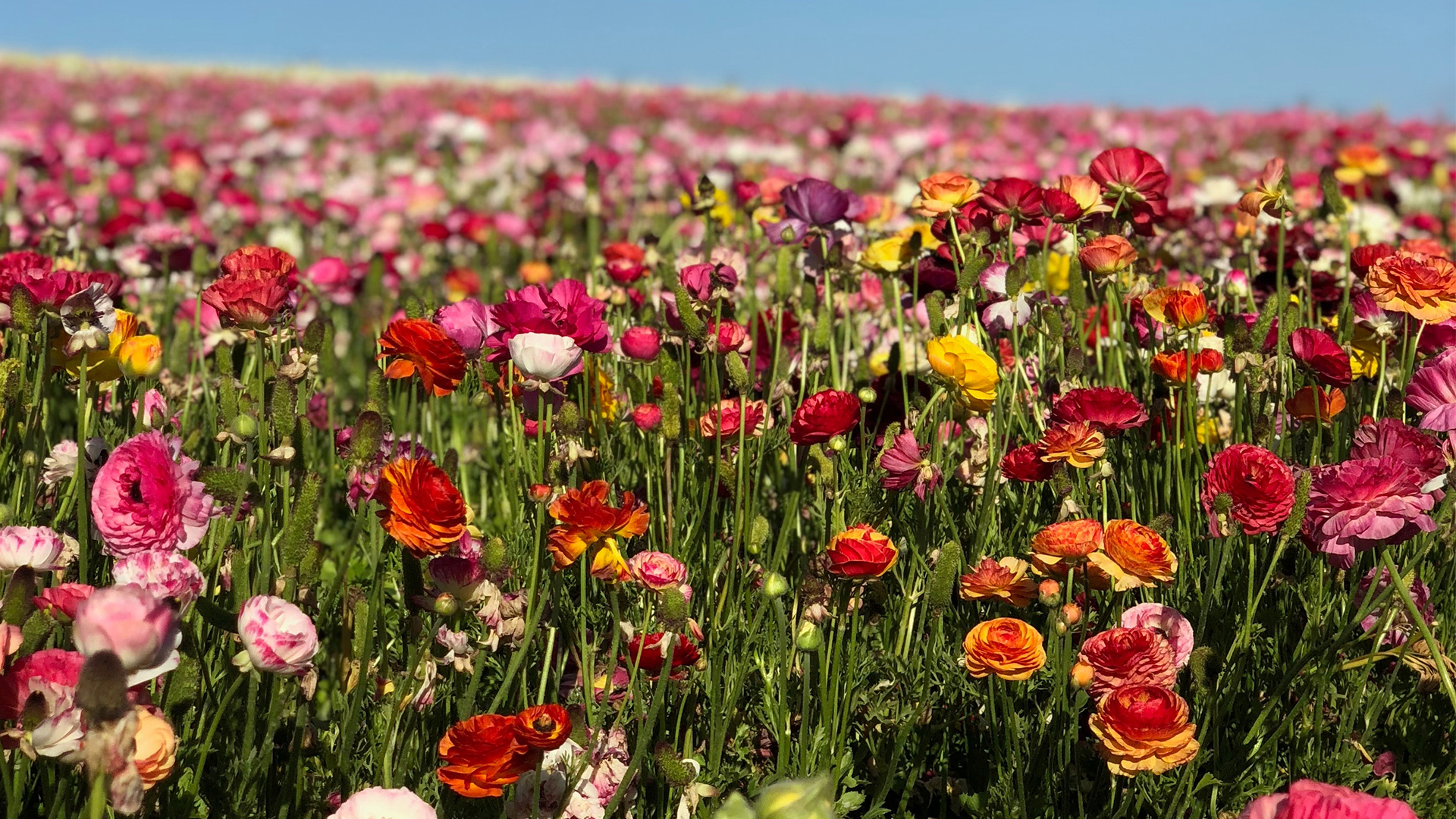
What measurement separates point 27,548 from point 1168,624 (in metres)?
1.23

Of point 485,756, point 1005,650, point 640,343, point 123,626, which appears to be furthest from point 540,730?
point 640,343

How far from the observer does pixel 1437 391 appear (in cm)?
149

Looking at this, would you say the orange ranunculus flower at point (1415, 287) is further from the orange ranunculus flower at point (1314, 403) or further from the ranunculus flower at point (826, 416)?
the ranunculus flower at point (826, 416)

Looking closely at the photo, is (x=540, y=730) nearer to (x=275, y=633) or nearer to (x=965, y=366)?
(x=275, y=633)

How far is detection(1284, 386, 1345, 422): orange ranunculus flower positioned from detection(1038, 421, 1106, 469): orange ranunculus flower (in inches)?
16.3

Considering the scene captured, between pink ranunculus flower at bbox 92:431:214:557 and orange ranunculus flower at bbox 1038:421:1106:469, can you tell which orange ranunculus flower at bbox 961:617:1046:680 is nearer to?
orange ranunculus flower at bbox 1038:421:1106:469

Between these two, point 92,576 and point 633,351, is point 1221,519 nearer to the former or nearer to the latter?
point 633,351

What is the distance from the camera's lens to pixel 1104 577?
1.44 meters

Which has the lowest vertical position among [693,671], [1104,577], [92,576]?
[693,671]

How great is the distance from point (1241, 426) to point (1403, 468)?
2.36 feet

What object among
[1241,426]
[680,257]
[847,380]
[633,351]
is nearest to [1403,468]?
[1241,426]

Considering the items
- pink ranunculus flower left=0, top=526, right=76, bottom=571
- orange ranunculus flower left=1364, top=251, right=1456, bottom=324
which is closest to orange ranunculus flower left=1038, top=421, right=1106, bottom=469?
orange ranunculus flower left=1364, top=251, right=1456, bottom=324

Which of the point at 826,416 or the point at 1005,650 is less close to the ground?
the point at 826,416

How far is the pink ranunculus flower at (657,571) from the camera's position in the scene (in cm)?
140
